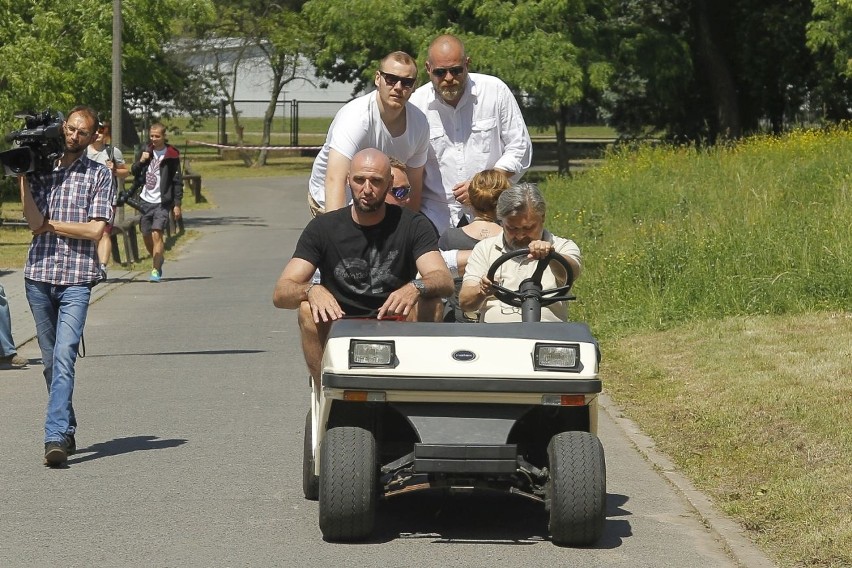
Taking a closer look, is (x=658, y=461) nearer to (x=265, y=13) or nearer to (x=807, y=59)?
(x=807, y=59)

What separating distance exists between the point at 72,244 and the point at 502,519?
304cm

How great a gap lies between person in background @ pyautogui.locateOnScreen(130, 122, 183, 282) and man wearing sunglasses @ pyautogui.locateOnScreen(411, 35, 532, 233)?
34.2ft

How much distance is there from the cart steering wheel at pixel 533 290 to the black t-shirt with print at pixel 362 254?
1.32 feet

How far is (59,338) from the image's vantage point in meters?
8.24

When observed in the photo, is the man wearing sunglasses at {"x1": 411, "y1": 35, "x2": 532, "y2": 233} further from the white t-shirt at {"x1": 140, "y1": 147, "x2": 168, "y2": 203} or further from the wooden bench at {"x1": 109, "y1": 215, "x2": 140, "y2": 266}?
the wooden bench at {"x1": 109, "y1": 215, "x2": 140, "y2": 266}

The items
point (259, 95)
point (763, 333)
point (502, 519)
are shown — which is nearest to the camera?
point (502, 519)

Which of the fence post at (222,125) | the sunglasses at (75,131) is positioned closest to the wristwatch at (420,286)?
the sunglasses at (75,131)

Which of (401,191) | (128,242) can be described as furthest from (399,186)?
(128,242)

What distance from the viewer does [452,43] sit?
8.47 meters

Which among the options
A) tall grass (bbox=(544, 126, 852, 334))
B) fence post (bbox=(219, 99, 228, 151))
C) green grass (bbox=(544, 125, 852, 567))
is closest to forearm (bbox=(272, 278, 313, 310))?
green grass (bbox=(544, 125, 852, 567))

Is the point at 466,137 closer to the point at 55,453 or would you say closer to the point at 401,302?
the point at 401,302

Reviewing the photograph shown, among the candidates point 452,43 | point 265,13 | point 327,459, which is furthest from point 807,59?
point 327,459

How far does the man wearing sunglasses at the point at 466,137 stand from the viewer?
28.9 feet

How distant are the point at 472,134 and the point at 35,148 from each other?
2572 millimetres
